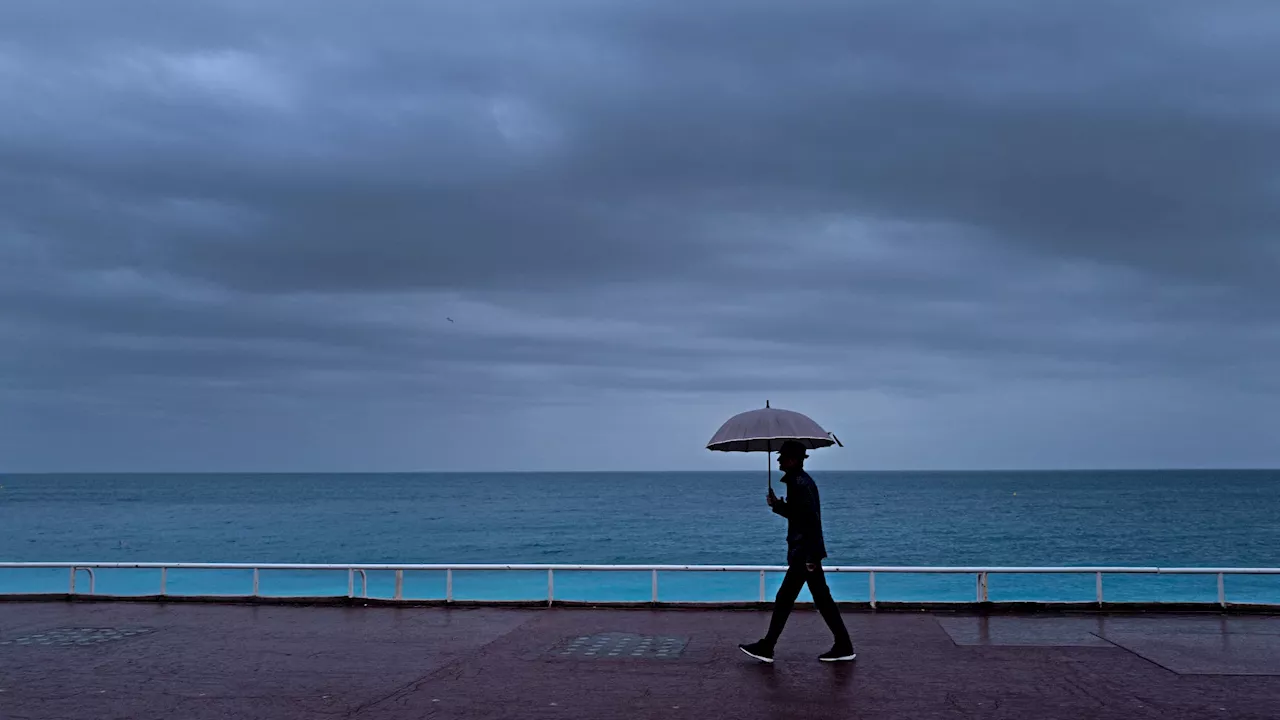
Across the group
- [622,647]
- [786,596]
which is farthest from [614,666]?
[786,596]

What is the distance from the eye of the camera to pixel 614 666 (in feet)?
32.3

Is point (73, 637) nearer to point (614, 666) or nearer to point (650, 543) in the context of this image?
point (614, 666)

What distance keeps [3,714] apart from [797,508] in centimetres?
659

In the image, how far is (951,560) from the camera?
6341 cm

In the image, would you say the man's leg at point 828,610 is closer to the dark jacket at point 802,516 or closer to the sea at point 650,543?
Answer: the dark jacket at point 802,516

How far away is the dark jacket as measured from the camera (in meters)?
10.1

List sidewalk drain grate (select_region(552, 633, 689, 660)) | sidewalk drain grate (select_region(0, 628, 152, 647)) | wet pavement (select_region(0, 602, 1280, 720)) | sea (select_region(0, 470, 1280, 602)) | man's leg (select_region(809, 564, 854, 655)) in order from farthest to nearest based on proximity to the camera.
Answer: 1. sea (select_region(0, 470, 1280, 602))
2. sidewalk drain grate (select_region(0, 628, 152, 647))
3. sidewalk drain grate (select_region(552, 633, 689, 660))
4. man's leg (select_region(809, 564, 854, 655))
5. wet pavement (select_region(0, 602, 1280, 720))

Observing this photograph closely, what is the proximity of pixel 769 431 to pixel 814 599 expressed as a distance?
160cm

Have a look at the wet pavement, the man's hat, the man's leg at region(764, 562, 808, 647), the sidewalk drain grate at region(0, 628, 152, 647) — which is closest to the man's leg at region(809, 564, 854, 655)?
the man's leg at region(764, 562, 808, 647)

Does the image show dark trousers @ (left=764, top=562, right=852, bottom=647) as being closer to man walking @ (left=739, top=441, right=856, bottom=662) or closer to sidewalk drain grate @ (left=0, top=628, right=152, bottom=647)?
man walking @ (left=739, top=441, right=856, bottom=662)

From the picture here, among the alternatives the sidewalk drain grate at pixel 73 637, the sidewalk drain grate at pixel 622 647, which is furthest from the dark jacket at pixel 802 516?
the sidewalk drain grate at pixel 73 637

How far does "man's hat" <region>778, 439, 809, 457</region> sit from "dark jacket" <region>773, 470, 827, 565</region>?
0.16m

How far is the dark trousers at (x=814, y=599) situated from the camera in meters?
9.98

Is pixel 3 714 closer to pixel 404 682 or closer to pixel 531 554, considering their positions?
pixel 404 682
